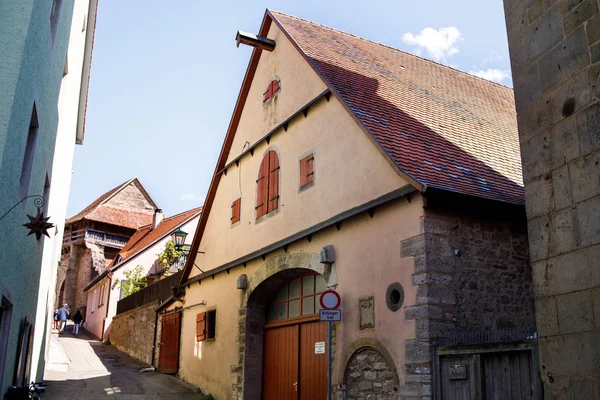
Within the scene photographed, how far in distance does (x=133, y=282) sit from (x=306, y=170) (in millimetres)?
16753

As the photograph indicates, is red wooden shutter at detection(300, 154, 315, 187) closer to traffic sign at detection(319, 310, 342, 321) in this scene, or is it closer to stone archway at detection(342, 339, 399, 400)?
traffic sign at detection(319, 310, 342, 321)

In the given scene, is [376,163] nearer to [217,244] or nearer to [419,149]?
[419,149]

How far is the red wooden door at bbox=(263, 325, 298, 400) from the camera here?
1112 centimetres

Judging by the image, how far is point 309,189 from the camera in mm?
11094

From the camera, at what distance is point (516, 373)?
21.6ft

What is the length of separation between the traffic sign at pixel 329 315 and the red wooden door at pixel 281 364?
2738 mm

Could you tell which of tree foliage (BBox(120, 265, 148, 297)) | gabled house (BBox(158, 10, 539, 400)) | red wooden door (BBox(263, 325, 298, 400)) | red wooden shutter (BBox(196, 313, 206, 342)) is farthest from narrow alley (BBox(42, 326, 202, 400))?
tree foliage (BBox(120, 265, 148, 297))

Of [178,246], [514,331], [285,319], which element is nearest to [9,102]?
[514,331]

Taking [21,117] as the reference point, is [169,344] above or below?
below

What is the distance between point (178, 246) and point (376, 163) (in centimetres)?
734

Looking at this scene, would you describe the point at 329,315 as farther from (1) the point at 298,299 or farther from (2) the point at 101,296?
(2) the point at 101,296

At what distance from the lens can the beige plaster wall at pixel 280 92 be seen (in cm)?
1180

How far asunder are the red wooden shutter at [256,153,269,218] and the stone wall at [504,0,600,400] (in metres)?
7.82

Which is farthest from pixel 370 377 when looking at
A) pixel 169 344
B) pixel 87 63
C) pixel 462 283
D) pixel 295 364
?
pixel 87 63
